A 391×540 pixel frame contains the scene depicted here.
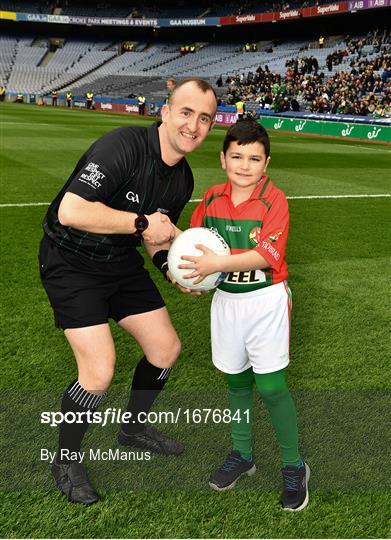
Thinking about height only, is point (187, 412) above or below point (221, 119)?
above

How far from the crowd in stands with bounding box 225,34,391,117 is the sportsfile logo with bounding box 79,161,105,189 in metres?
27.7

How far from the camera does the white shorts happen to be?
2.63 m

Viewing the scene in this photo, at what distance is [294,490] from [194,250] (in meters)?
1.27

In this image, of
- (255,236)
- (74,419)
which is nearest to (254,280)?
(255,236)

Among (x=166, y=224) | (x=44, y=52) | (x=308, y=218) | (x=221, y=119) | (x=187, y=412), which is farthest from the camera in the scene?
(x=44, y=52)

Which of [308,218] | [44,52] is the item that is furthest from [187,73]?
[308,218]

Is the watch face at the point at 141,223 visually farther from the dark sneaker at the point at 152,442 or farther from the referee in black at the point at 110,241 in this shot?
the dark sneaker at the point at 152,442

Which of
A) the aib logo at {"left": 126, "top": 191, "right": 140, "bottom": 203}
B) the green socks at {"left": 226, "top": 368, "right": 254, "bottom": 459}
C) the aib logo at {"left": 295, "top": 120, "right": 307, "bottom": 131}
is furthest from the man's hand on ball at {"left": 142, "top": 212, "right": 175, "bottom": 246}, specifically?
the aib logo at {"left": 295, "top": 120, "right": 307, "bottom": 131}

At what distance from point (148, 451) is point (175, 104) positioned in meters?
1.90

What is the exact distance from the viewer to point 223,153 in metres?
2.67

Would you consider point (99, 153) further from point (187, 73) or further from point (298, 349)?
point (187, 73)

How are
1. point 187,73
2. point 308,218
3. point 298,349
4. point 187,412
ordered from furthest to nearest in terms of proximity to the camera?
point 187,73 → point 308,218 → point 298,349 → point 187,412

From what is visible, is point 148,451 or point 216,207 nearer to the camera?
point 216,207

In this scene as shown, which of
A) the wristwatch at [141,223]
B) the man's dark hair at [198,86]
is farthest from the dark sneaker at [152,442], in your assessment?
the man's dark hair at [198,86]
